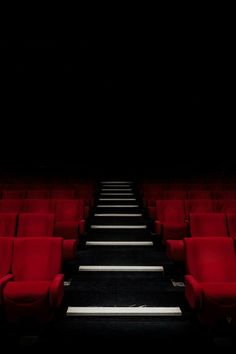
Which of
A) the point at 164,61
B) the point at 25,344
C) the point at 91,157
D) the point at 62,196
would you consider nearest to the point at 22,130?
the point at 91,157

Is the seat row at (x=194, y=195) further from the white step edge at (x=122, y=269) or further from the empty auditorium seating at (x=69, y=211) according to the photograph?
the white step edge at (x=122, y=269)

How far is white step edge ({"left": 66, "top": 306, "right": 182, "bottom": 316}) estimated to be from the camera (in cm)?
166

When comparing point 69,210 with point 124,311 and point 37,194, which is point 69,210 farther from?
point 124,311

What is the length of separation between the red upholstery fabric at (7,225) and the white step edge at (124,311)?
72 centimetres

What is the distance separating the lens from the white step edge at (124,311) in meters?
1.66

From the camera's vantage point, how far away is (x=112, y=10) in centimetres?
369

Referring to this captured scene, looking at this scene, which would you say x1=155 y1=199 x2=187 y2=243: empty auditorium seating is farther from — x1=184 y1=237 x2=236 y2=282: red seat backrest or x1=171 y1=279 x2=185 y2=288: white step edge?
x1=184 y1=237 x2=236 y2=282: red seat backrest

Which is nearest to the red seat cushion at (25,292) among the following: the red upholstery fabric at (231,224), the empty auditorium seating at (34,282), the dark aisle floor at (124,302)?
the empty auditorium seating at (34,282)

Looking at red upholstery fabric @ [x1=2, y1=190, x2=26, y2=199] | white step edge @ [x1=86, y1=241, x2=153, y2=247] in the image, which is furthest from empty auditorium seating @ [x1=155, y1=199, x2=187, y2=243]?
red upholstery fabric @ [x1=2, y1=190, x2=26, y2=199]

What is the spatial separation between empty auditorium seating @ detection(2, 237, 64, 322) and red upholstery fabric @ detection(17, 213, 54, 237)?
44cm

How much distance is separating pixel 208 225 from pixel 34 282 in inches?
45.9

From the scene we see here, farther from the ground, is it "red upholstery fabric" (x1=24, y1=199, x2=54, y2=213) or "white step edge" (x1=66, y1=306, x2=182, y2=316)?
"red upholstery fabric" (x1=24, y1=199, x2=54, y2=213)

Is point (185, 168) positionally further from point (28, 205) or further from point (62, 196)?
point (28, 205)

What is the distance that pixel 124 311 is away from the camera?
1672mm
